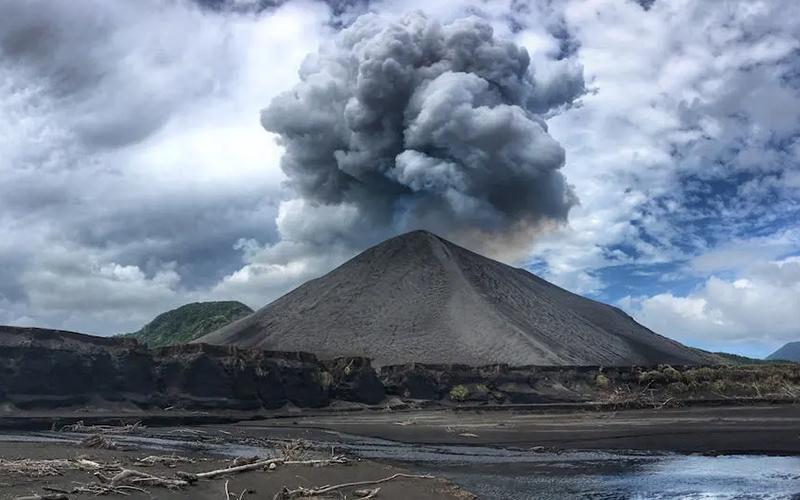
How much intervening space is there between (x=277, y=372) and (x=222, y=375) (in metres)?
5.58

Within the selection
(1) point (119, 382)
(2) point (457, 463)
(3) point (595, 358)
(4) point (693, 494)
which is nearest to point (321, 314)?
(3) point (595, 358)

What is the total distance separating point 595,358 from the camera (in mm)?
102688

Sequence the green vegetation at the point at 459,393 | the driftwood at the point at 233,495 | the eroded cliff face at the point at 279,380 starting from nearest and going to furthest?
the driftwood at the point at 233,495 < the eroded cliff face at the point at 279,380 < the green vegetation at the point at 459,393

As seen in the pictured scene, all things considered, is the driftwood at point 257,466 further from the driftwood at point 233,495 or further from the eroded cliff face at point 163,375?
the eroded cliff face at point 163,375

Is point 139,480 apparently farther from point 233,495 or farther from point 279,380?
point 279,380

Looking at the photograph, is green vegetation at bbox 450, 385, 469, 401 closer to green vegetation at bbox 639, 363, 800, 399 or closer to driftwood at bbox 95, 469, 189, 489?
green vegetation at bbox 639, 363, 800, 399

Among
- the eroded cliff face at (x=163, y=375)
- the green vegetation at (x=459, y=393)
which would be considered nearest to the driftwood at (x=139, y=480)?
the eroded cliff face at (x=163, y=375)

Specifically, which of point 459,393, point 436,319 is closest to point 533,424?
point 459,393

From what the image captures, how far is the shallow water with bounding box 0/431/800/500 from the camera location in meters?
18.2

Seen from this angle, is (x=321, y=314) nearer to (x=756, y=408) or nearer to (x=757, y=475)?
(x=756, y=408)

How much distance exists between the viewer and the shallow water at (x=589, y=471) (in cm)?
1817

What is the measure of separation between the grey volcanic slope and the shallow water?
2292 inches

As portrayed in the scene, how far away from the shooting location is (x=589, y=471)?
2248 cm

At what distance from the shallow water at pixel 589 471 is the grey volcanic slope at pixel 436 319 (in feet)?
191
